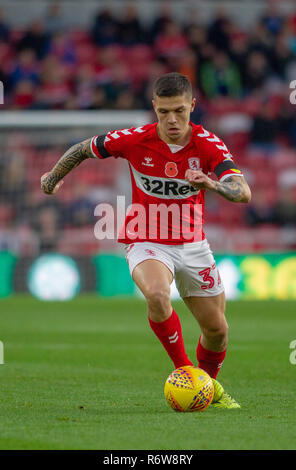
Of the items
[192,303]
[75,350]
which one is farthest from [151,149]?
[75,350]

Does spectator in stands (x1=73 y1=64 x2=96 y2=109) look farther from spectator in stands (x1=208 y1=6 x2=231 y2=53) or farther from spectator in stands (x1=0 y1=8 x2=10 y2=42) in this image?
spectator in stands (x1=208 y1=6 x2=231 y2=53)

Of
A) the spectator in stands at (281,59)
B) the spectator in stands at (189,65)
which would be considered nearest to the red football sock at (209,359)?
the spectator in stands at (189,65)

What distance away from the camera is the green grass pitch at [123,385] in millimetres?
4695

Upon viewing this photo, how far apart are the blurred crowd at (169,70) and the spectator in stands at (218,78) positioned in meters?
0.02

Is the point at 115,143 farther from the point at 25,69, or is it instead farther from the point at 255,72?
the point at 255,72

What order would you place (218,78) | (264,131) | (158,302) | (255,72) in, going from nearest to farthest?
(158,302) < (264,131) < (218,78) < (255,72)

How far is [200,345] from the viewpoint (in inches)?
256

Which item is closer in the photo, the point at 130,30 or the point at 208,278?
the point at 208,278

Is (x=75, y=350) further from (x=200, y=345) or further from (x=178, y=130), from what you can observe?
(x=178, y=130)

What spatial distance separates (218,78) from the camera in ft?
70.2

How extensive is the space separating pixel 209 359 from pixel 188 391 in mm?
842

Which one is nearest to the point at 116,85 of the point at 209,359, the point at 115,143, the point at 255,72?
the point at 255,72

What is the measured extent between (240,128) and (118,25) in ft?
13.9

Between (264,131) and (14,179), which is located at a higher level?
(264,131)
